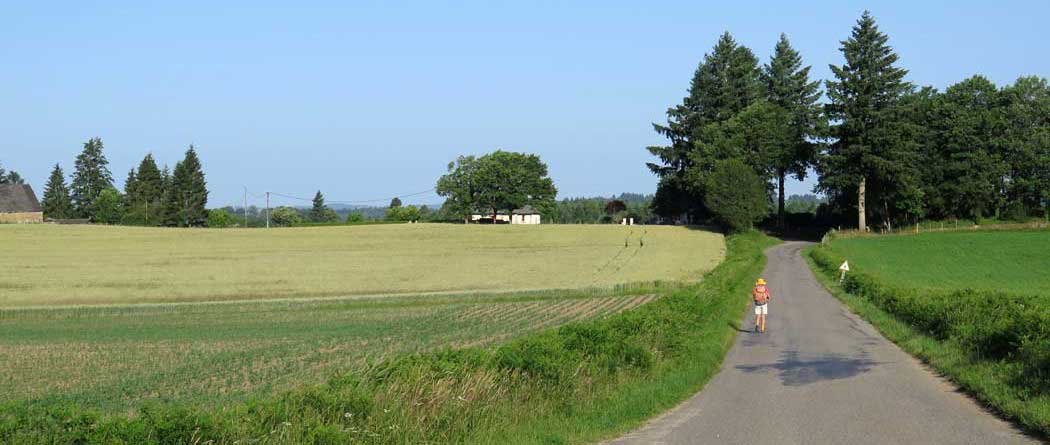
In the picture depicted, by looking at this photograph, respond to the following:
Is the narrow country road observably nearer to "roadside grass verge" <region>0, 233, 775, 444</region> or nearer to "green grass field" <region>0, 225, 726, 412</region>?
"roadside grass verge" <region>0, 233, 775, 444</region>

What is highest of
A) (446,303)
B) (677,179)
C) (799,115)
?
(799,115)

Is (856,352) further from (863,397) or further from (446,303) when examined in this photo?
(446,303)

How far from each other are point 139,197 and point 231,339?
11953 centimetres

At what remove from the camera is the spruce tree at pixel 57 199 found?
145 meters

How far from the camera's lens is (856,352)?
2161cm

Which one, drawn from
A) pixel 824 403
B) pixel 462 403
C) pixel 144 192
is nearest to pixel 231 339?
pixel 462 403

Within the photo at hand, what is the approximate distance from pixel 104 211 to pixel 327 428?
14504 cm

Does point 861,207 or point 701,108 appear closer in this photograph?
point 861,207

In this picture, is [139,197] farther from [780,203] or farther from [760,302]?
[760,302]

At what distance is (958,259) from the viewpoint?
A: 61.9m

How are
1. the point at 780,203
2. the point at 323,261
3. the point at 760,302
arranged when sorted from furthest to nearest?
the point at 780,203, the point at 323,261, the point at 760,302

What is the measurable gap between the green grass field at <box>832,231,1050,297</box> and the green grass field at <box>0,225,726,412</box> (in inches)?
429

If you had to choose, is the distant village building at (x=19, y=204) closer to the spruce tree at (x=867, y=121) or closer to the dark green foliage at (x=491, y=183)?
the dark green foliage at (x=491, y=183)

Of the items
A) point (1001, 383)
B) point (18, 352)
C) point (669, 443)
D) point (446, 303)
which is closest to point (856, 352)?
point (1001, 383)
